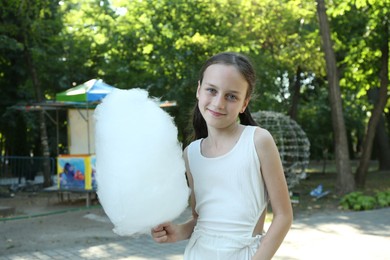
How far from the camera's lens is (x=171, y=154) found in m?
1.78

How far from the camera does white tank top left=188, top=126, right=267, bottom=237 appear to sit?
5.83 feet

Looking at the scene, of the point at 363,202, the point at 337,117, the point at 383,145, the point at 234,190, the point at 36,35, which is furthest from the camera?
the point at 383,145

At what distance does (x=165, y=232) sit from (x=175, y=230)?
6 centimetres

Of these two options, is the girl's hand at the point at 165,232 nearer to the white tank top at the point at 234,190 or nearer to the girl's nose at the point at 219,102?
the white tank top at the point at 234,190

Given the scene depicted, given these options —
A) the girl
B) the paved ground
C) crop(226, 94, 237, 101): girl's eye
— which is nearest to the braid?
the girl

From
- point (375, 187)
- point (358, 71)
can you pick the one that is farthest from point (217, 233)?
point (358, 71)

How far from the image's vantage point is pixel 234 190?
180cm

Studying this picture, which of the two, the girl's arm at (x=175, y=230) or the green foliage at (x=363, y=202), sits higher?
the girl's arm at (x=175, y=230)

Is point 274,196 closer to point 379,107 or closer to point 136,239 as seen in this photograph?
point 136,239

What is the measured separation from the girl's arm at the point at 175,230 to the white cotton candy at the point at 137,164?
0.19ft

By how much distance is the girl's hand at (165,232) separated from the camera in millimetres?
1771

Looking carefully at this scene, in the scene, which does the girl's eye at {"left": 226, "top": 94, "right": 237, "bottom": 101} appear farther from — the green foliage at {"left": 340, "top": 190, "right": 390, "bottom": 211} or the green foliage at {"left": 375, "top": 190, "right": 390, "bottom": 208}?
the green foliage at {"left": 375, "top": 190, "right": 390, "bottom": 208}

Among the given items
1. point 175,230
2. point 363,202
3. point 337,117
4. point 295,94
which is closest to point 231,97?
point 175,230

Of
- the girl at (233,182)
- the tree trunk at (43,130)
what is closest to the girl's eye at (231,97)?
the girl at (233,182)
